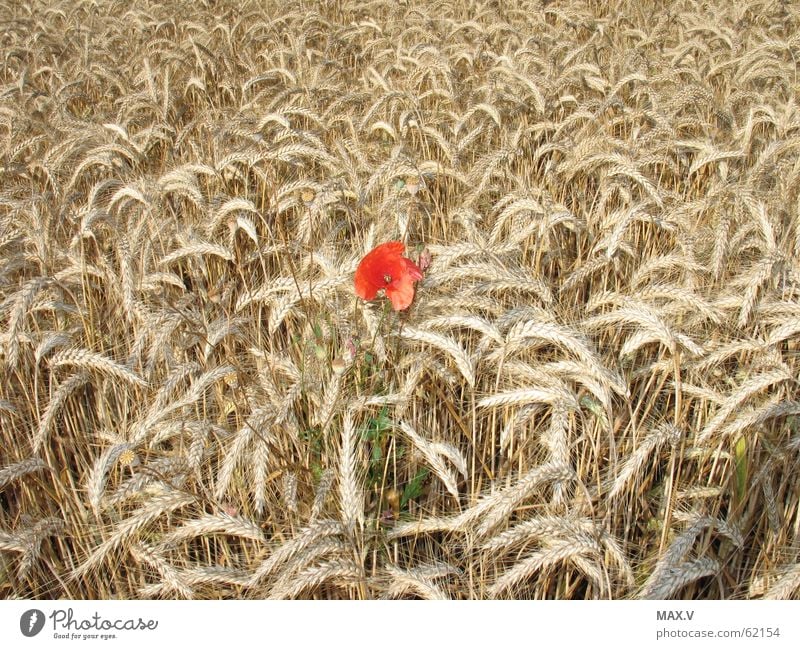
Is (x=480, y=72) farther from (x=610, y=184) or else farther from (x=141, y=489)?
(x=141, y=489)

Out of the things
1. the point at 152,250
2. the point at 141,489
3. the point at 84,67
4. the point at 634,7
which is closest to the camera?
the point at 141,489

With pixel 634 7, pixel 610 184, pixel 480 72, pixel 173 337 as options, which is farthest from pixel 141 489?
pixel 634 7

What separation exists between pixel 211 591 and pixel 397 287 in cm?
91

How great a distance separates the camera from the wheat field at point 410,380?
5.63 ft

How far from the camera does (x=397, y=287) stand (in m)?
1.84

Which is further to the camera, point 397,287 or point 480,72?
point 480,72

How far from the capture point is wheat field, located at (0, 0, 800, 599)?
1717 mm

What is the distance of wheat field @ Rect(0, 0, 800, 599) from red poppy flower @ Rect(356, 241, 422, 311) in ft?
0.33
